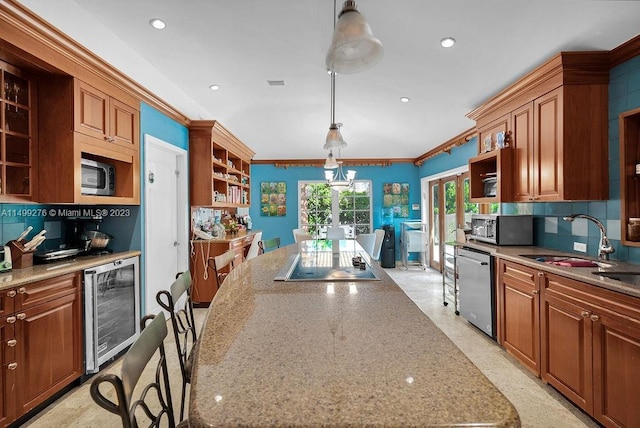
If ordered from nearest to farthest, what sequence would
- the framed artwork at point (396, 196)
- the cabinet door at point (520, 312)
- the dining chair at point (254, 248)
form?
the cabinet door at point (520, 312) → the dining chair at point (254, 248) → the framed artwork at point (396, 196)

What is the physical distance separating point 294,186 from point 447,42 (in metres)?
5.05

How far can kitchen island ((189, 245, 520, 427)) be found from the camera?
24.9 inches

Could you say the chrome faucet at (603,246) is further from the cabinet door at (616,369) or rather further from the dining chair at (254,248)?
the dining chair at (254,248)

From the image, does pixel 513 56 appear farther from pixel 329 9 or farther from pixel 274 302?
pixel 274 302

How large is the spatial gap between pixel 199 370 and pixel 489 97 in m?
4.07

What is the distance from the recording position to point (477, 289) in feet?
11.1

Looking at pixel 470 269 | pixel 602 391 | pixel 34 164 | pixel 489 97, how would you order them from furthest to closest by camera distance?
pixel 489 97 < pixel 470 269 < pixel 34 164 < pixel 602 391

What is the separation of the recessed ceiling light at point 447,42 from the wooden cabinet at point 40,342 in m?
3.44

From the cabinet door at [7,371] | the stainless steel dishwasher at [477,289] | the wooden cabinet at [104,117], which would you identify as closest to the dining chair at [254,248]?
the wooden cabinet at [104,117]

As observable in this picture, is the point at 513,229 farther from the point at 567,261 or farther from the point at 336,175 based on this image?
the point at 336,175

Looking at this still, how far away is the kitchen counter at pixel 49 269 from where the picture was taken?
1.97 metres

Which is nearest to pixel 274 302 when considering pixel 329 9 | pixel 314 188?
pixel 329 9

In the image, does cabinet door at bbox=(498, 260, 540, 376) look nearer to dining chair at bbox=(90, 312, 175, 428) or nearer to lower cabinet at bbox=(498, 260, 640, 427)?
lower cabinet at bbox=(498, 260, 640, 427)

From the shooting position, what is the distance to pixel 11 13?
1923mm
